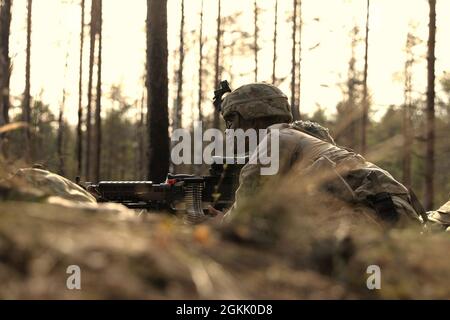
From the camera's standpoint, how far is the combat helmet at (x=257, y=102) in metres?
5.40

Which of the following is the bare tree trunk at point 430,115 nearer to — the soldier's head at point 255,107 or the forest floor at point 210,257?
the soldier's head at point 255,107

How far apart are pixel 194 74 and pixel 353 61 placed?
11.6 m

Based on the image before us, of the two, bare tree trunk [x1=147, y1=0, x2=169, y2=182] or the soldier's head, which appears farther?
bare tree trunk [x1=147, y1=0, x2=169, y2=182]

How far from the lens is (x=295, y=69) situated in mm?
29703

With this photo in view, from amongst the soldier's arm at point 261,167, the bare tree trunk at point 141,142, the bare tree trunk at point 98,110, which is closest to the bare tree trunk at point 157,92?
the soldier's arm at point 261,167

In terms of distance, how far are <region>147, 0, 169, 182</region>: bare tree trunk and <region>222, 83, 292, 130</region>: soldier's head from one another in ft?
12.6

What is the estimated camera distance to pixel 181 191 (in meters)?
5.32

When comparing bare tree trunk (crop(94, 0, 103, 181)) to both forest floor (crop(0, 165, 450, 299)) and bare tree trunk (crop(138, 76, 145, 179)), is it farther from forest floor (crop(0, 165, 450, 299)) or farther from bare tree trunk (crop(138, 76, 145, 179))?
forest floor (crop(0, 165, 450, 299))

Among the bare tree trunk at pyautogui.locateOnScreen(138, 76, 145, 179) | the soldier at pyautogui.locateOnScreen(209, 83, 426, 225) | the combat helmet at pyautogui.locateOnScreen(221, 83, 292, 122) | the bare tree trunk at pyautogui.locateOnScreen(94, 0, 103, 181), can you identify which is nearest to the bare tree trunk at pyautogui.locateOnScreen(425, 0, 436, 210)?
the bare tree trunk at pyautogui.locateOnScreen(94, 0, 103, 181)

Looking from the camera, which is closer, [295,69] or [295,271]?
[295,271]

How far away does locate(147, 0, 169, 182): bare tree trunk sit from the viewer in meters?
9.28
